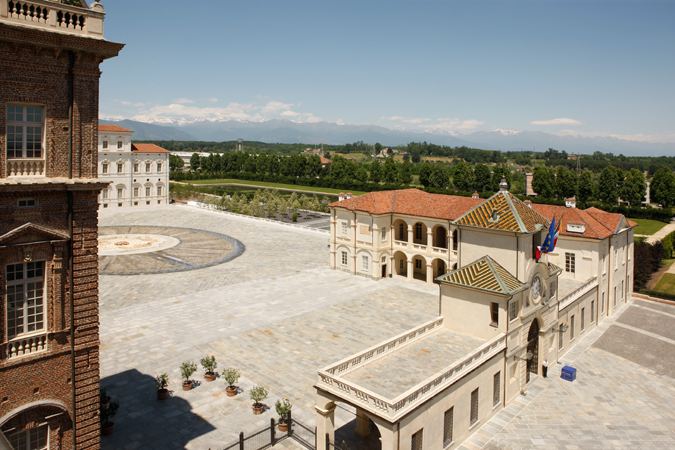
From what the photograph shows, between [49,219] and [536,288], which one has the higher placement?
[49,219]

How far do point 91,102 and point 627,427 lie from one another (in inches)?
1095

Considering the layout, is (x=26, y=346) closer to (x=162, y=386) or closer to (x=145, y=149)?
(x=162, y=386)

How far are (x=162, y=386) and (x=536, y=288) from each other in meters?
21.1

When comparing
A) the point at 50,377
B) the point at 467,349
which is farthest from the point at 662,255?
the point at 50,377

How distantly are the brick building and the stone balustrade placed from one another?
0.03 m

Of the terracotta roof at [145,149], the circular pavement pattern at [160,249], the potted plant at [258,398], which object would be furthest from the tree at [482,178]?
the potted plant at [258,398]

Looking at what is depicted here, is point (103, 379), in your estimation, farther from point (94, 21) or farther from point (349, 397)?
point (94, 21)

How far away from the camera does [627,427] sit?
2364 centimetres

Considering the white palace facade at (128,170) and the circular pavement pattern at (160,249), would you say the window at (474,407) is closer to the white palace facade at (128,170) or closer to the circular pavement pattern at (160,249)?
the circular pavement pattern at (160,249)

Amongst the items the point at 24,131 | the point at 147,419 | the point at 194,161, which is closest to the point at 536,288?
the point at 147,419

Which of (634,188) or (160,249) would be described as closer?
(160,249)

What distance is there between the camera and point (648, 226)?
87125mm

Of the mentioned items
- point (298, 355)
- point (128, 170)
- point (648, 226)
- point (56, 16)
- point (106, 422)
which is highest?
point (56, 16)

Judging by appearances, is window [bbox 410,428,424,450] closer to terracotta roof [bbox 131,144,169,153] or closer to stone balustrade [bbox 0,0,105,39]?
stone balustrade [bbox 0,0,105,39]
